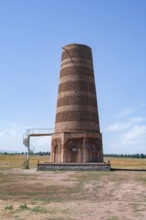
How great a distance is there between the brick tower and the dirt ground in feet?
36.9

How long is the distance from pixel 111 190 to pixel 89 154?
50.2ft

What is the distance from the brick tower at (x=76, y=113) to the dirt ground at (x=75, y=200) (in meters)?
11.2

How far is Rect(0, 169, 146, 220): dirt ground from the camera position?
1105 centimetres

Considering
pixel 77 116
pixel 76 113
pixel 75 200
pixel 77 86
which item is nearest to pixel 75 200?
pixel 75 200

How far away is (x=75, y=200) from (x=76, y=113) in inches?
773

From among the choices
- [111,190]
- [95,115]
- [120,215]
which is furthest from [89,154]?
[120,215]

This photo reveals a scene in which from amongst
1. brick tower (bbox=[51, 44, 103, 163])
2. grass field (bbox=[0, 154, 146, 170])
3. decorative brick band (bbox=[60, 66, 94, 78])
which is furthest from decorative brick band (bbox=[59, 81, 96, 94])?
grass field (bbox=[0, 154, 146, 170])

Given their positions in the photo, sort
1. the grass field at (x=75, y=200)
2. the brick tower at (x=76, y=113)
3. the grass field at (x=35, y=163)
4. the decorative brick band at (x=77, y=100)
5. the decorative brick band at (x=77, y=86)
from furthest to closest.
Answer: the grass field at (x=35, y=163)
the decorative brick band at (x=77, y=86)
the decorative brick band at (x=77, y=100)
the brick tower at (x=76, y=113)
the grass field at (x=75, y=200)

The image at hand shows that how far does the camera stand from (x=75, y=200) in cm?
1433

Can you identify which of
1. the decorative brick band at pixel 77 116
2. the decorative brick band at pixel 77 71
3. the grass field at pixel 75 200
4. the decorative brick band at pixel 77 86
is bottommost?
the grass field at pixel 75 200

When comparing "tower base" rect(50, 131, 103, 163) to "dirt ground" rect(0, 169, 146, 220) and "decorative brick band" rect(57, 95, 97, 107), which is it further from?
"dirt ground" rect(0, 169, 146, 220)

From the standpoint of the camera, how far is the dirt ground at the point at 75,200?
36.2ft

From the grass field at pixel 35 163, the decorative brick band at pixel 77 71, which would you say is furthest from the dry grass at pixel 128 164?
the decorative brick band at pixel 77 71

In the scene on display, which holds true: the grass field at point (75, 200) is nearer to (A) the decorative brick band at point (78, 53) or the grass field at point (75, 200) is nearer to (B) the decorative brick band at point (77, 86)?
(B) the decorative brick band at point (77, 86)
